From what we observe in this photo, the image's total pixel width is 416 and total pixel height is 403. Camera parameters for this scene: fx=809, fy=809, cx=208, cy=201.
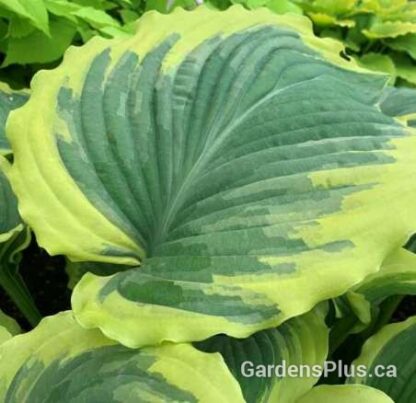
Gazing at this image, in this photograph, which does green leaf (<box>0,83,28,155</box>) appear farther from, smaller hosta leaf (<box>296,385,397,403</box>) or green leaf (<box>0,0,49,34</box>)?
smaller hosta leaf (<box>296,385,397,403</box>)

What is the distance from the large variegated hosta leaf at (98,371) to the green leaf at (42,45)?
50 centimetres

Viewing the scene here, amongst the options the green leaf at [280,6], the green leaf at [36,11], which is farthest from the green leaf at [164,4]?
the green leaf at [36,11]

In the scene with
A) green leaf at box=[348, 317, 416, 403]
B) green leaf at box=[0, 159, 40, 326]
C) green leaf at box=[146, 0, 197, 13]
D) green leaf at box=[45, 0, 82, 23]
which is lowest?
green leaf at box=[0, 159, 40, 326]

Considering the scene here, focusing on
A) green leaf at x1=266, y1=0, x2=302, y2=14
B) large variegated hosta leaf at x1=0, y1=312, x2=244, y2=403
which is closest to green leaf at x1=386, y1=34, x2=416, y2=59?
green leaf at x1=266, y1=0, x2=302, y2=14

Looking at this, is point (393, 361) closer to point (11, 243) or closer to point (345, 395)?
point (345, 395)

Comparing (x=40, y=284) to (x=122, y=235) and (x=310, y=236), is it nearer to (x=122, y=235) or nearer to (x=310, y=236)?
(x=122, y=235)

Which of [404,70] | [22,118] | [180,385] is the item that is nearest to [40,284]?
[22,118]

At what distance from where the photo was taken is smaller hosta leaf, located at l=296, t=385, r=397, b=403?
764mm

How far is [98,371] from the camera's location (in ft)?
2.22

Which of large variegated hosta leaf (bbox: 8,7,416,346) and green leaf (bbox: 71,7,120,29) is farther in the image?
green leaf (bbox: 71,7,120,29)

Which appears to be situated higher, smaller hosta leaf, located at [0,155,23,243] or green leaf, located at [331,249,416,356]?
green leaf, located at [331,249,416,356]

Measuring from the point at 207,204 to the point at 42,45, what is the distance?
0.50 meters

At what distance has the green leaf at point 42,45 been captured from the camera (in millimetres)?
1101

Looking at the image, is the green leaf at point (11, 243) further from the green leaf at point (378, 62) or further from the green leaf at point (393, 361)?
the green leaf at point (378, 62)
